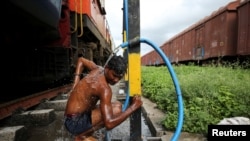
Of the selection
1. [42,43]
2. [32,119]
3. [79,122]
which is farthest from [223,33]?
[79,122]

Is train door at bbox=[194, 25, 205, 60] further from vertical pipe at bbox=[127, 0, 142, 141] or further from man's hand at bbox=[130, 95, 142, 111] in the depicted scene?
man's hand at bbox=[130, 95, 142, 111]

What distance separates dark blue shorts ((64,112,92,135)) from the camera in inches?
118

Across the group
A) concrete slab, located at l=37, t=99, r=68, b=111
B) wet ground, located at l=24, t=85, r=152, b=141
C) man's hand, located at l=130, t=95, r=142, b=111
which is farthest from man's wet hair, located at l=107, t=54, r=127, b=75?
concrete slab, located at l=37, t=99, r=68, b=111

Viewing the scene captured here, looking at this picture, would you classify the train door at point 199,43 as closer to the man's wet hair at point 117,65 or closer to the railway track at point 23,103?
the railway track at point 23,103

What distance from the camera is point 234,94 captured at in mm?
Result: 4617

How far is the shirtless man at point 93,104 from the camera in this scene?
2764 mm

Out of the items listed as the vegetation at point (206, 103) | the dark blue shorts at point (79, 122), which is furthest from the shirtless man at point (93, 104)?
the vegetation at point (206, 103)

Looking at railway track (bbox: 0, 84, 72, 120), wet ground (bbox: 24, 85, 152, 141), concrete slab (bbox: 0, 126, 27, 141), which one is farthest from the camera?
→ railway track (bbox: 0, 84, 72, 120)

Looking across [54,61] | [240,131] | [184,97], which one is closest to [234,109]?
[184,97]

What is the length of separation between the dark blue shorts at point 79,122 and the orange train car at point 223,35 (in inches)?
369

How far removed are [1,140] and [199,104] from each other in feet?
8.17

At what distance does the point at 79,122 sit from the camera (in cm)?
300

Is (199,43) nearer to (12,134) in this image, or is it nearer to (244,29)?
(244,29)

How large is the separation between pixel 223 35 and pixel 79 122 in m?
11.9
